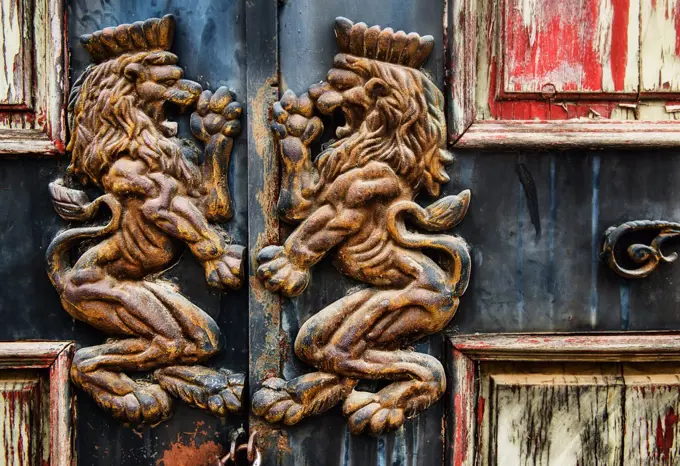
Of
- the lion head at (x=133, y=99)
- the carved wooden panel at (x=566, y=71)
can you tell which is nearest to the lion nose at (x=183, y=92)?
the lion head at (x=133, y=99)

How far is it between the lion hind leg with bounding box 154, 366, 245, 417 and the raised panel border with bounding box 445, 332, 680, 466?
0.91ft

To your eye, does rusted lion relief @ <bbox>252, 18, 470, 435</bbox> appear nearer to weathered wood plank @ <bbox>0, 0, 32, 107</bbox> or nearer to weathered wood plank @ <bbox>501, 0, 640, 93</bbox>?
weathered wood plank @ <bbox>501, 0, 640, 93</bbox>

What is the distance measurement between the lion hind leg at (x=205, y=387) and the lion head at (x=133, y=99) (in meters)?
0.25

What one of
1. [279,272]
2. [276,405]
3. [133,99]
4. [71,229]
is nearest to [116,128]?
[133,99]

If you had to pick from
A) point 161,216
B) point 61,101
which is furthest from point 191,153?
point 61,101

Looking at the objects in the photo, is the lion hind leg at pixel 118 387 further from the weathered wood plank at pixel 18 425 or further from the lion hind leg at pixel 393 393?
the lion hind leg at pixel 393 393

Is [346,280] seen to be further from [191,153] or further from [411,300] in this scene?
[191,153]

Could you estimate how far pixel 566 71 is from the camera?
815mm

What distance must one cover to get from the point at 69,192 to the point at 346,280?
0.37 m

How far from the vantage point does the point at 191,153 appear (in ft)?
2.64

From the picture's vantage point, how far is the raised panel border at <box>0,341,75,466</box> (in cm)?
82

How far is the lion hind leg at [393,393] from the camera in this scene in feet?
2.58

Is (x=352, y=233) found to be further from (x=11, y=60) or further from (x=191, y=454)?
(x=11, y=60)

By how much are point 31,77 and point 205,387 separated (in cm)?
47
